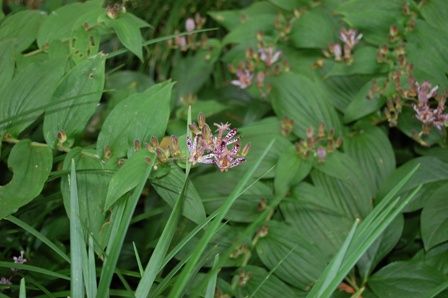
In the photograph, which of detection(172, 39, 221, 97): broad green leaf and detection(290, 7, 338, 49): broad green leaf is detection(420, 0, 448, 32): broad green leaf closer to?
detection(290, 7, 338, 49): broad green leaf

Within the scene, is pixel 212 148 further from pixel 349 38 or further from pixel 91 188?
pixel 349 38

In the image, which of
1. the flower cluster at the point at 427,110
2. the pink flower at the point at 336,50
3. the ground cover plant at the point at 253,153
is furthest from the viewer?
the pink flower at the point at 336,50

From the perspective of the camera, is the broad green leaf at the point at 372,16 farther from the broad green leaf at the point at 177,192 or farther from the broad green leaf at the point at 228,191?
the broad green leaf at the point at 177,192

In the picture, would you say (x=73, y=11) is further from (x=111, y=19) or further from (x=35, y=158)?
(x=35, y=158)

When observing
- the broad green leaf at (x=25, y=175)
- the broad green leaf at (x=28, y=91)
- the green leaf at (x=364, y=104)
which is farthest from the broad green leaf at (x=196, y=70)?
the broad green leaf at (x=25, y=175)

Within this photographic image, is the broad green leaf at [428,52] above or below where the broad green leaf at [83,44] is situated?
below

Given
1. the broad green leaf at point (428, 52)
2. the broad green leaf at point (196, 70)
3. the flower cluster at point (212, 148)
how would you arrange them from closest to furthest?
1. the flower cluster at point (212, 148)
2. the broad green leaf at point (428, 52)
3. the broad green leaf at point (196, 70)
